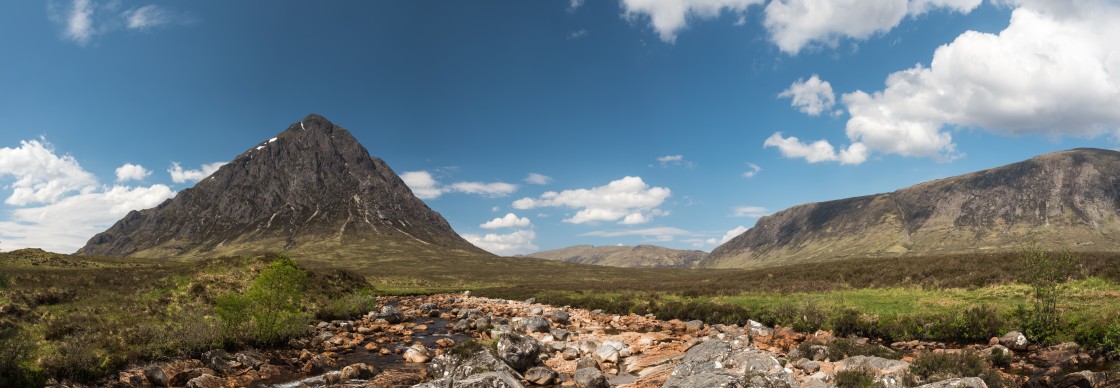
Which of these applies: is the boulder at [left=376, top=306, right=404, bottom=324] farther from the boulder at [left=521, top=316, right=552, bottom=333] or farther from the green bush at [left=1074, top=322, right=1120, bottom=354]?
the green bush at [left=1074, top=322, right=1120, bottom=354]

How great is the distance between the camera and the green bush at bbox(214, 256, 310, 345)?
27.7 meters

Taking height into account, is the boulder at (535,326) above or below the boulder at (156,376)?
below

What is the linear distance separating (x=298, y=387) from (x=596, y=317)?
2730 centimetres

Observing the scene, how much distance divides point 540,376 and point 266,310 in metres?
19.1

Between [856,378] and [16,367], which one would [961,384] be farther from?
[16,367]

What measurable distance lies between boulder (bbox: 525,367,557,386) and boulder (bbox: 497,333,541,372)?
0.99 m

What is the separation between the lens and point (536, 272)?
517 feet

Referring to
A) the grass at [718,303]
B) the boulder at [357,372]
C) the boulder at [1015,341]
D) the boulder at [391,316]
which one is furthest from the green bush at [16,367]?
the boulder at [1015,341]

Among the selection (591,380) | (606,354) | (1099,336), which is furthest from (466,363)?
(1099,336)

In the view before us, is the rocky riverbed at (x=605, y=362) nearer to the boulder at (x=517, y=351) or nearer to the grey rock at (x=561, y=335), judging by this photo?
the boulder at (x=517, y=351)

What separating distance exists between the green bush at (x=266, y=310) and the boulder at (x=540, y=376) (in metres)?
17.7

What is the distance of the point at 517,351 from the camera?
78.6 ft

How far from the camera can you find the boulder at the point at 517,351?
23500 millimetres

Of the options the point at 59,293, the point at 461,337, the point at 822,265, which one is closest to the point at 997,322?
the point at 461,337
